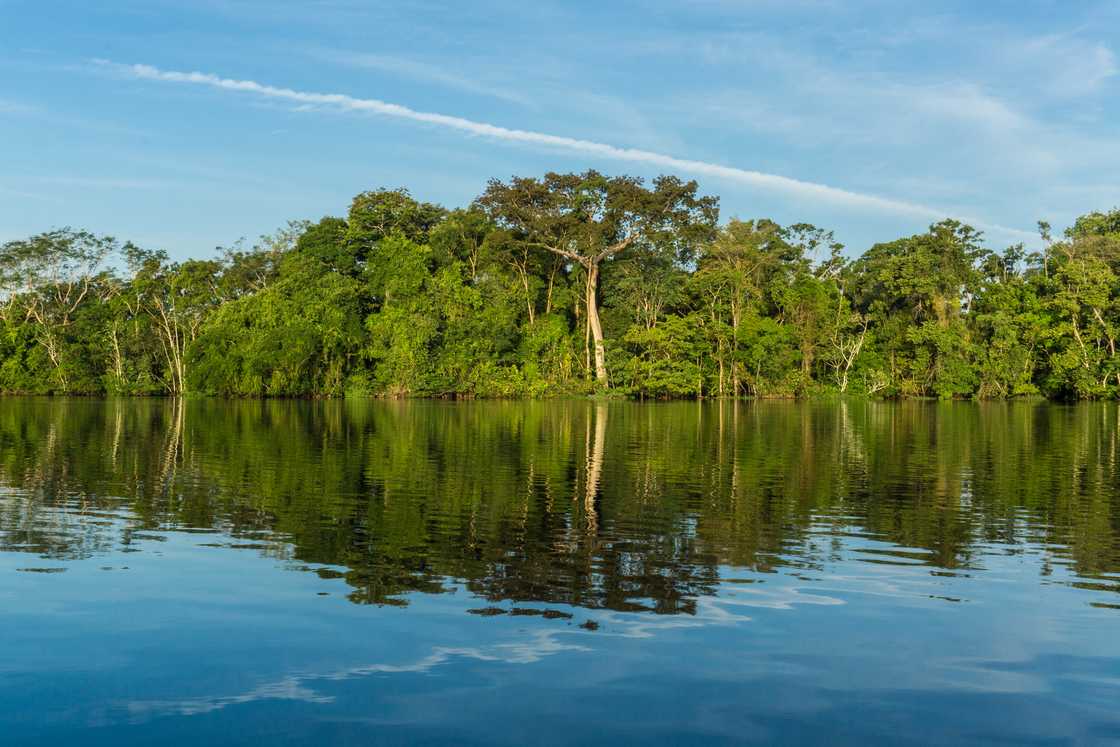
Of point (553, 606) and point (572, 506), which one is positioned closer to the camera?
point (553, 606)

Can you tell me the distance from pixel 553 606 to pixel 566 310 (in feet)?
242

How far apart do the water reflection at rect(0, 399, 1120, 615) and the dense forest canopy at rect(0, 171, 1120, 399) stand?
42531mm

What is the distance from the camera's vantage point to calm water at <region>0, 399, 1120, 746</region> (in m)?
6.35

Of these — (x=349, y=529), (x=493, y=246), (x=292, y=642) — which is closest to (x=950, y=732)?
(x=292, y=642)

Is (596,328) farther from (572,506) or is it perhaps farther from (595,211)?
(572,506)

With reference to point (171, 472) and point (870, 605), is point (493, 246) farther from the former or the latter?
point (870, 605)

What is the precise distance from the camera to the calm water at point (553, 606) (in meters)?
6.35

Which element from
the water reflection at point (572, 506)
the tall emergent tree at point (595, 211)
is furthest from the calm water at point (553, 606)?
the tall emergent tree at point (595, 211)

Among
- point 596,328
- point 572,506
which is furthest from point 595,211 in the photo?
point 572,506

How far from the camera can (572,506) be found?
15.7 meters

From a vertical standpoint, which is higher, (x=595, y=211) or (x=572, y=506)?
(x=595, y=211)

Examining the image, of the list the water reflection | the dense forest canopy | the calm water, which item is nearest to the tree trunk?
the dense forest canopy

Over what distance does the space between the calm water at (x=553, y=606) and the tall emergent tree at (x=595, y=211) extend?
51803 mm

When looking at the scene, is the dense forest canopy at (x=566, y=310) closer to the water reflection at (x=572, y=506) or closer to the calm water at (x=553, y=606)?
the water reflection at (x=572, y=506)
